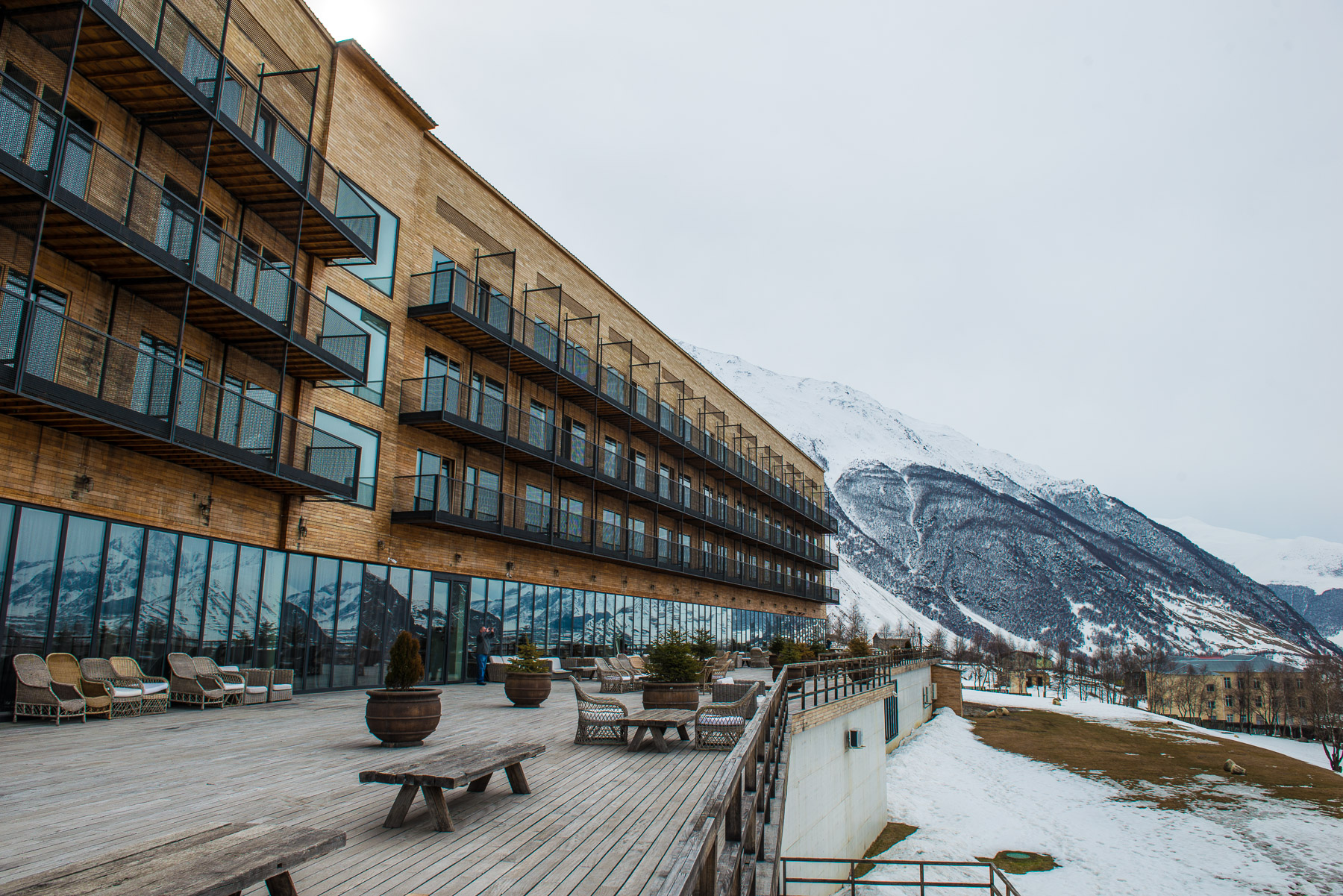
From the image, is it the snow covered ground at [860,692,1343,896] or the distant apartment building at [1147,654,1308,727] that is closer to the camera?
the snow covered ground at [860,692,1343,896]

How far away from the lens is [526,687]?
49.0 feet

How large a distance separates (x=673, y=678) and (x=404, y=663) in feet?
17.1

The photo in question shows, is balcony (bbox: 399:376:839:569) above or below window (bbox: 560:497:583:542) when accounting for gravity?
above

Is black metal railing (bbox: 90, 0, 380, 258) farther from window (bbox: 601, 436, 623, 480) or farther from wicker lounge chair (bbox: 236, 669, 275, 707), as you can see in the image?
window (bbox: 601, 436, 623, 480)

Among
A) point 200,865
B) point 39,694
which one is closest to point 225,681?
point 39,694

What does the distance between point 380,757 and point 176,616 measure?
802 cm

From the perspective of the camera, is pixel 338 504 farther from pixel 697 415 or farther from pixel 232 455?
pixel 697 415

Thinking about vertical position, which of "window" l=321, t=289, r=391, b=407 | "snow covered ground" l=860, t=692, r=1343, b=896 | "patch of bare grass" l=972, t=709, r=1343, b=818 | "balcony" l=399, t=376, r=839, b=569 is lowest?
"patch of bare grass" l=972, t=709, r=1343, b=818

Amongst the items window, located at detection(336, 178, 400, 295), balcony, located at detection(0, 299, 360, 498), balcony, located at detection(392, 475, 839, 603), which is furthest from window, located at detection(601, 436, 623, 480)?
balcony, located at detection(0, 299, 360, 498)

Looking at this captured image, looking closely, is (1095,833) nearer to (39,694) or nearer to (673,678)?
(673,678)

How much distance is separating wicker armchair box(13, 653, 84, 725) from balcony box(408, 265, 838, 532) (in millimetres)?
12047

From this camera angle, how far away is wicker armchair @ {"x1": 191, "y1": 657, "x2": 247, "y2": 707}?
44.9 feet

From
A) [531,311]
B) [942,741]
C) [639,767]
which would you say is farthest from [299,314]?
[942,741]

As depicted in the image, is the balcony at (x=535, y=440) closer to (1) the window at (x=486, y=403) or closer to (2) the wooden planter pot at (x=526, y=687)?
(1) the window at (x=486, y=403)
